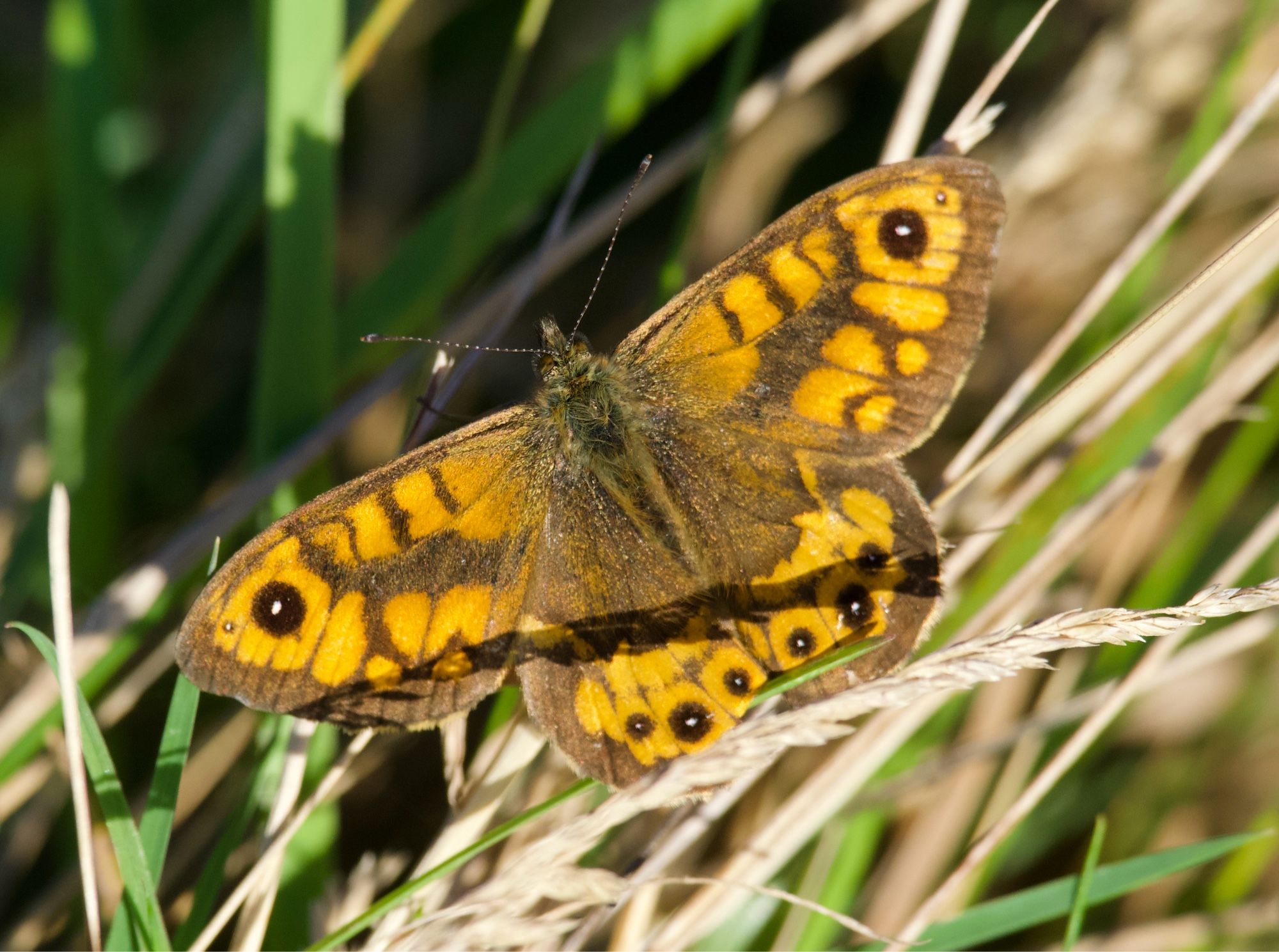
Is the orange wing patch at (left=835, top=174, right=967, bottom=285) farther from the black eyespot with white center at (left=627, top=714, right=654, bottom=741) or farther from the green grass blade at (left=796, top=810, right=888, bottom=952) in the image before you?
the green grass blade at (left=796, top=810, right=888, bottom=952)

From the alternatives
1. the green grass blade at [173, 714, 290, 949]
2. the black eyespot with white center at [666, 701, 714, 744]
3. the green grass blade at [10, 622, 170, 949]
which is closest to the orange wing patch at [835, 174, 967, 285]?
the black eyespot with white center at [666, 701, 714, 744]

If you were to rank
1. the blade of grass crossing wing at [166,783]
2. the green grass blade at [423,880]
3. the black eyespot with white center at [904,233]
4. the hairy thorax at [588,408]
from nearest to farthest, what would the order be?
the green grass blade at [423,880] → the blade of grass crossing wing at [166,783] → the black eyespot with white center at [904,233] → the hairy thorax at [588,408]

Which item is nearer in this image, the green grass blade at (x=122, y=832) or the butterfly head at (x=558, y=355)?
the green grass blade at (x=122, y=832)

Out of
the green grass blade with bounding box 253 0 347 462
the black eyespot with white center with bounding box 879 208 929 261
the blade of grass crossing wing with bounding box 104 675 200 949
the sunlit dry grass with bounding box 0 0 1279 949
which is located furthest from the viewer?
the green grass blade with bounding box 253 0 347 462

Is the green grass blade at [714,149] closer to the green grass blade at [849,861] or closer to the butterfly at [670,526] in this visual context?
the butterfly at [670,526]

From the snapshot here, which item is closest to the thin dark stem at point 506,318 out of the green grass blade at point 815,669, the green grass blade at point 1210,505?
the green grass blade at point 815,669

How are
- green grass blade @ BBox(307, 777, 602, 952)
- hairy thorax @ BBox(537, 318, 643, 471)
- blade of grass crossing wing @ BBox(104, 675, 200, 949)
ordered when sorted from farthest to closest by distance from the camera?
1. hairy thorax @ BBox(537, 318, 643, 471)
2. blade of grass crossing wing @ BBox(104, 675, 200, 949)
3. green grass blade @ BBox(307, 777, 602, 952)

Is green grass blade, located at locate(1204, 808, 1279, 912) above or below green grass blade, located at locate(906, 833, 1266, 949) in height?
below

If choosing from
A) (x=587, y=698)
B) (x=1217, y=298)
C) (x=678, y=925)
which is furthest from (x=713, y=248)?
Answer: (x=678, y=925)

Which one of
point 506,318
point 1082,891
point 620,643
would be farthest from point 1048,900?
Answer: point 506,318
